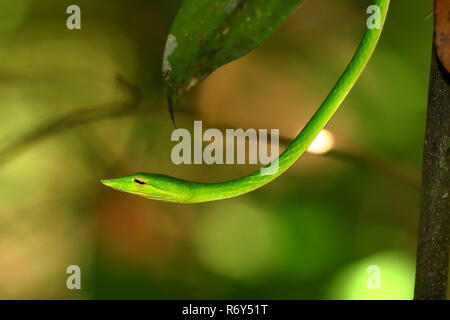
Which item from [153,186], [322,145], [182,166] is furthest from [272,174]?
[182,166]

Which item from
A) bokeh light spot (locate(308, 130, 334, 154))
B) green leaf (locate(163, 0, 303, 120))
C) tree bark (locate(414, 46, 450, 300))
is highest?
green leaf (locate(163, 0, 303, 120))

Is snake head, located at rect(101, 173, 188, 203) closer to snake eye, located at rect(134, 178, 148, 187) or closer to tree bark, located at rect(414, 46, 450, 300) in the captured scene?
snake eye, located at rect(134, 178, 148, 187)

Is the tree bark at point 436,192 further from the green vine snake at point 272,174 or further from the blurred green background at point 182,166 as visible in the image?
the blurred green background at point 182,166

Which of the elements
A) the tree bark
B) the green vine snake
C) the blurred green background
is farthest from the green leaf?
the blurred green background

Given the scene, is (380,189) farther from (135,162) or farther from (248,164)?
(135,162)

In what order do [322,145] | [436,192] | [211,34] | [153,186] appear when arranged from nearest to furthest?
Answer: [436,192]
[211,34]
[153,186]
[322,145]

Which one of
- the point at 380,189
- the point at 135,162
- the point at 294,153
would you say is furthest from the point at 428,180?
the point at 135,162

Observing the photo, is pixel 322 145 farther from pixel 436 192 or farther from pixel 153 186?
pixel 436 192

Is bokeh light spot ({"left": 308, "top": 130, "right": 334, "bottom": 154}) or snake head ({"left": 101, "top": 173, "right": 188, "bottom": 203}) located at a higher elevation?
bokeh light spot ({"left": 308, "top": 130, "right": 334, "bottom": 154})
